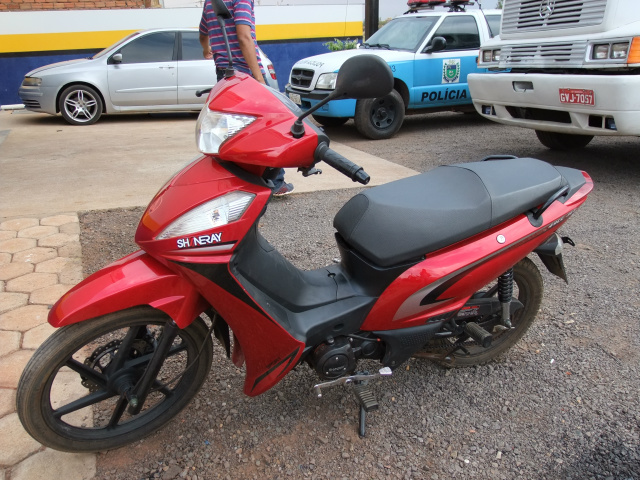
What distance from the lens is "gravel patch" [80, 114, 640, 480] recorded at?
1.97 metres

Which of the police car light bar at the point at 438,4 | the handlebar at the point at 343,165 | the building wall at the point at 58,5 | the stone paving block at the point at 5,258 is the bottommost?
the stone paving block at the point at 5,258

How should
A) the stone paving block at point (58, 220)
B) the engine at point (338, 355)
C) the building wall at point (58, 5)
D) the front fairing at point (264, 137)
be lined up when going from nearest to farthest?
the front fairing at point (264, 137) < the engine at point (338, 355) < the stone paving block at point (58, 220) < the building wall at point (58, 5)

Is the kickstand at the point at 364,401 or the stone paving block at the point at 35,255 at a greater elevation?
the stone paving block at the point at 35,255

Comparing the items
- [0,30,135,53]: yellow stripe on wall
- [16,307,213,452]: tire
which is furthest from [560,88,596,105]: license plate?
[0,30,135,53]: yellow stripe on wall

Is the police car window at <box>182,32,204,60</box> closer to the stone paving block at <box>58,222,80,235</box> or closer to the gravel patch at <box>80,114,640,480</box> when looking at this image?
the stone paving block at <box>58,222,80,235</box>

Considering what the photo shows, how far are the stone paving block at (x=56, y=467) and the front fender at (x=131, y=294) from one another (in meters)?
0.63

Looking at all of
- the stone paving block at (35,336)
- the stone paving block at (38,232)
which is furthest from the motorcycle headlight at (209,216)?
the stone paving block at (38,232)

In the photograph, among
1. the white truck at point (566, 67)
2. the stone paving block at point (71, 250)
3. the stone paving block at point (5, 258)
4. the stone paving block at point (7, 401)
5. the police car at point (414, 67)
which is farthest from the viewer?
the police car at point (414, 67)

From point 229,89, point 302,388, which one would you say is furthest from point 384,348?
point 229,89

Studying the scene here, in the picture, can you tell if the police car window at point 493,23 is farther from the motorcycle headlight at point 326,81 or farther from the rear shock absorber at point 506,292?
the rear shock absorber at point 506,292

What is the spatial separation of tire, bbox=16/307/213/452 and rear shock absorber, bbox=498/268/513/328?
1284 millimetres

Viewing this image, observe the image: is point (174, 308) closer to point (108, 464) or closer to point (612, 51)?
point (108, 464)

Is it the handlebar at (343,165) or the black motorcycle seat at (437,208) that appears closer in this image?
the handlebar at (343,165)

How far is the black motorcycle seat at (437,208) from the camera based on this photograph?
1949 millimetres
